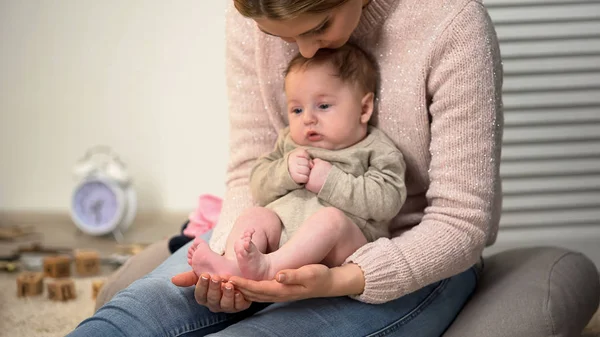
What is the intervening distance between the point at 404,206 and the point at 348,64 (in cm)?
30

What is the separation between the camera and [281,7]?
1.11m

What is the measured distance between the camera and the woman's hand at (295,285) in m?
1.07

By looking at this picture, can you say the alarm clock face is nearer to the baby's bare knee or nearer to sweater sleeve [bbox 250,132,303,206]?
sweater sleeve [bbox 250,132,303,206]

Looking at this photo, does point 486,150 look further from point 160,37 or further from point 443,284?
point 160,37

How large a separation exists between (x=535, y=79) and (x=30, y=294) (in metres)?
1.60

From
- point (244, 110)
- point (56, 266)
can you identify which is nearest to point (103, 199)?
point (56, 266)

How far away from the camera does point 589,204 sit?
233 cm

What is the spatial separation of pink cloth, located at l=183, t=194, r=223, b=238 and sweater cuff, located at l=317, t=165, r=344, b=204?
56cm

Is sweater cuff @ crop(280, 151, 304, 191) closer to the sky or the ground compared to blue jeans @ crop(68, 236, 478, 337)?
closer to the sky

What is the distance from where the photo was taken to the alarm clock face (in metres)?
2.72

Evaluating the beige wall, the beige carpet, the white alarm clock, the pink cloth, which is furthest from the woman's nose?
the white alarm clock

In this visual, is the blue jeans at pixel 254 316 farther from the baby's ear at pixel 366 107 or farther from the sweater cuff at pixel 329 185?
the baby's ear at pixel 366 107

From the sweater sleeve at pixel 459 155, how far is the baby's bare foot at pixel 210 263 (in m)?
0.23

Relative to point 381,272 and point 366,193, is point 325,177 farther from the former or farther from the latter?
point 381,272
